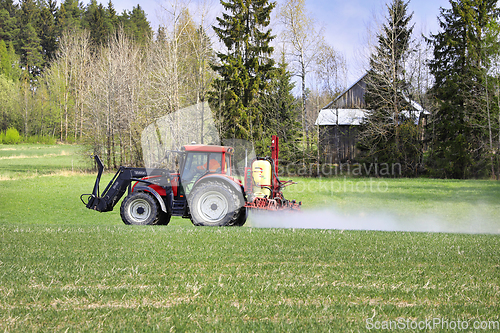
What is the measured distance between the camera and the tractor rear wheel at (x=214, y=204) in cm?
946

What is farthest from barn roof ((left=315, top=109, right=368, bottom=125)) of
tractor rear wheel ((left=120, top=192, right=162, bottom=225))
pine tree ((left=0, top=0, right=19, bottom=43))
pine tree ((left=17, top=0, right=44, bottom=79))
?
pine tree ((left=0, top=0, right=19, bottom=43))

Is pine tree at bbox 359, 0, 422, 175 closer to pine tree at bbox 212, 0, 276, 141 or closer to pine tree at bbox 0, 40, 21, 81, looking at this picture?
pine tree at bbox 212, 0, 276, 141

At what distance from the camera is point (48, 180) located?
1975 centimetres

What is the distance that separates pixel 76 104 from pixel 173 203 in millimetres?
38943

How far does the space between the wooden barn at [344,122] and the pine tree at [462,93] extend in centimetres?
223

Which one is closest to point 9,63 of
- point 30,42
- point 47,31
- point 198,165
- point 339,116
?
point 30,42

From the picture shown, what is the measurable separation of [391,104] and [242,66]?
11451 mm

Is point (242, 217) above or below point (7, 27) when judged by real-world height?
below

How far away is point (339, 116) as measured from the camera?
33.7 meters

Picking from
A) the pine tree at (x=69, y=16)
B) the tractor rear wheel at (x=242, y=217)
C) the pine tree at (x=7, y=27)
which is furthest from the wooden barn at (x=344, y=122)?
the pine tree at (x=7, y=27)

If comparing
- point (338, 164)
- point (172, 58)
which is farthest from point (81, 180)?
point (338, 164)

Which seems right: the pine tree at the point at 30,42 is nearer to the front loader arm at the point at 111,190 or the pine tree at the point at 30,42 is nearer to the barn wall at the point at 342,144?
the barn wall at the point at 342,144

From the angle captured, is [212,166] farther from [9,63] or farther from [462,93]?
[9,63]

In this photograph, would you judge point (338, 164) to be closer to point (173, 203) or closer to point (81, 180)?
point (81, 180)
